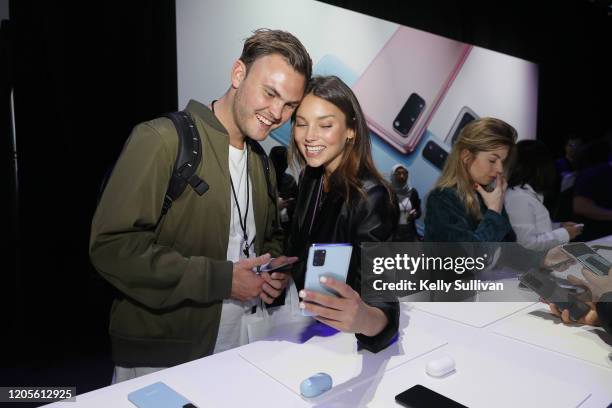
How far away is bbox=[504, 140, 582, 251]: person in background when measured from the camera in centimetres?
228

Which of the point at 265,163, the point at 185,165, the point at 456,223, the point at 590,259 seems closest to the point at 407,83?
the point at 456,223

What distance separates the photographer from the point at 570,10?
5766 mm

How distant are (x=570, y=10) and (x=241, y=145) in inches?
249

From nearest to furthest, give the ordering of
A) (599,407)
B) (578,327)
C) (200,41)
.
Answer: (599,407)
(578,327)
(200,41)

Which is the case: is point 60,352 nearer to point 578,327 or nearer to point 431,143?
point 578,327

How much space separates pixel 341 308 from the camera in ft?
2.94

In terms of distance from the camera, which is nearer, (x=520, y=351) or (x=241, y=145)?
(x=520, y=351)

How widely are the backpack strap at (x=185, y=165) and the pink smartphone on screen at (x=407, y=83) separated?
2.56 metres

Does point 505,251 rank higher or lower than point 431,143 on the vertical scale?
lower

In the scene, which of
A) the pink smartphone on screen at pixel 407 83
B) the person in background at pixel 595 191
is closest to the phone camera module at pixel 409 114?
the pink smartphone on screen at pixel 407 83

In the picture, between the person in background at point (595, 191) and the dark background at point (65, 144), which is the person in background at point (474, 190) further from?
the dark background at point (65, 144)

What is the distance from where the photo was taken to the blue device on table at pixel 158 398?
2.77ft

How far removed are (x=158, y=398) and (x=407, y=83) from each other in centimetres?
385

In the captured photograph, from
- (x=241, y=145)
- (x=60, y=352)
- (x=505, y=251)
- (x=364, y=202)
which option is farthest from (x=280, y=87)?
(x=60, y=352)
